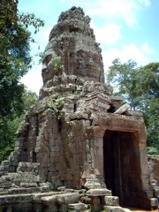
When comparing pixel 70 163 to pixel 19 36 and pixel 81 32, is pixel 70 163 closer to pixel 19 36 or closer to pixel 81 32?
pixel 19 36

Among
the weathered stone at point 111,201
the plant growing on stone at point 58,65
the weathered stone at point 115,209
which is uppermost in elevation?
the plant growing on stone at point 58,65

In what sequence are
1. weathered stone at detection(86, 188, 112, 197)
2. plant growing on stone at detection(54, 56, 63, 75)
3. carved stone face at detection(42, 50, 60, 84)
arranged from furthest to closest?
carved stone face at detection(42, 50, 60, 84), plant growing on stone at detection(54, 56, 63, 75), weathered stone at detection(86, 188, 112, 197)

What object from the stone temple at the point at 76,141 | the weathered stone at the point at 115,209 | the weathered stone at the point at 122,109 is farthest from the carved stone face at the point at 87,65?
the weathered stone at the point at 115,209

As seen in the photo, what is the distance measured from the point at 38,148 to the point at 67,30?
7.38 meters

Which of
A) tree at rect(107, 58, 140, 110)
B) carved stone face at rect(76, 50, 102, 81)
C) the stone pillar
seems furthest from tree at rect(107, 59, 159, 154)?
the stone pillar

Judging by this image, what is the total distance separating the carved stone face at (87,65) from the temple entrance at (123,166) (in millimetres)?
3383

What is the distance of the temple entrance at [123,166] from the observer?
1024 centimetres

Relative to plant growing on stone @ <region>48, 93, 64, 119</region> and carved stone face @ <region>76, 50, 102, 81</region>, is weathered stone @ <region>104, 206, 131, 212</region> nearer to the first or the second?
plant growing on stone @ <region>48, 93, 64, 119</region>

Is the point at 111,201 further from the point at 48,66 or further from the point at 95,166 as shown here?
the point at 48,66

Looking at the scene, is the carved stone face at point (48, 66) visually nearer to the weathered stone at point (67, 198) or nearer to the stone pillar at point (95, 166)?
the stone pillar at point (95, 166)

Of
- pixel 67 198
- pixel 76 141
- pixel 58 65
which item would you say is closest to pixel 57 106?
pixel 76 141

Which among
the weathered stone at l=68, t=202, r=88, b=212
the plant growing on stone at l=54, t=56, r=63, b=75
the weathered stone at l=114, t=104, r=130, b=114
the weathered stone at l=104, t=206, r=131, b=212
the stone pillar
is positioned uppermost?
the plant growing on stone at l=54, t=56, r=63, b=75

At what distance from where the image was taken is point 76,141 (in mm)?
9367

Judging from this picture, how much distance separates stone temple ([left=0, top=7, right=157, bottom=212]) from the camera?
8531 mm
